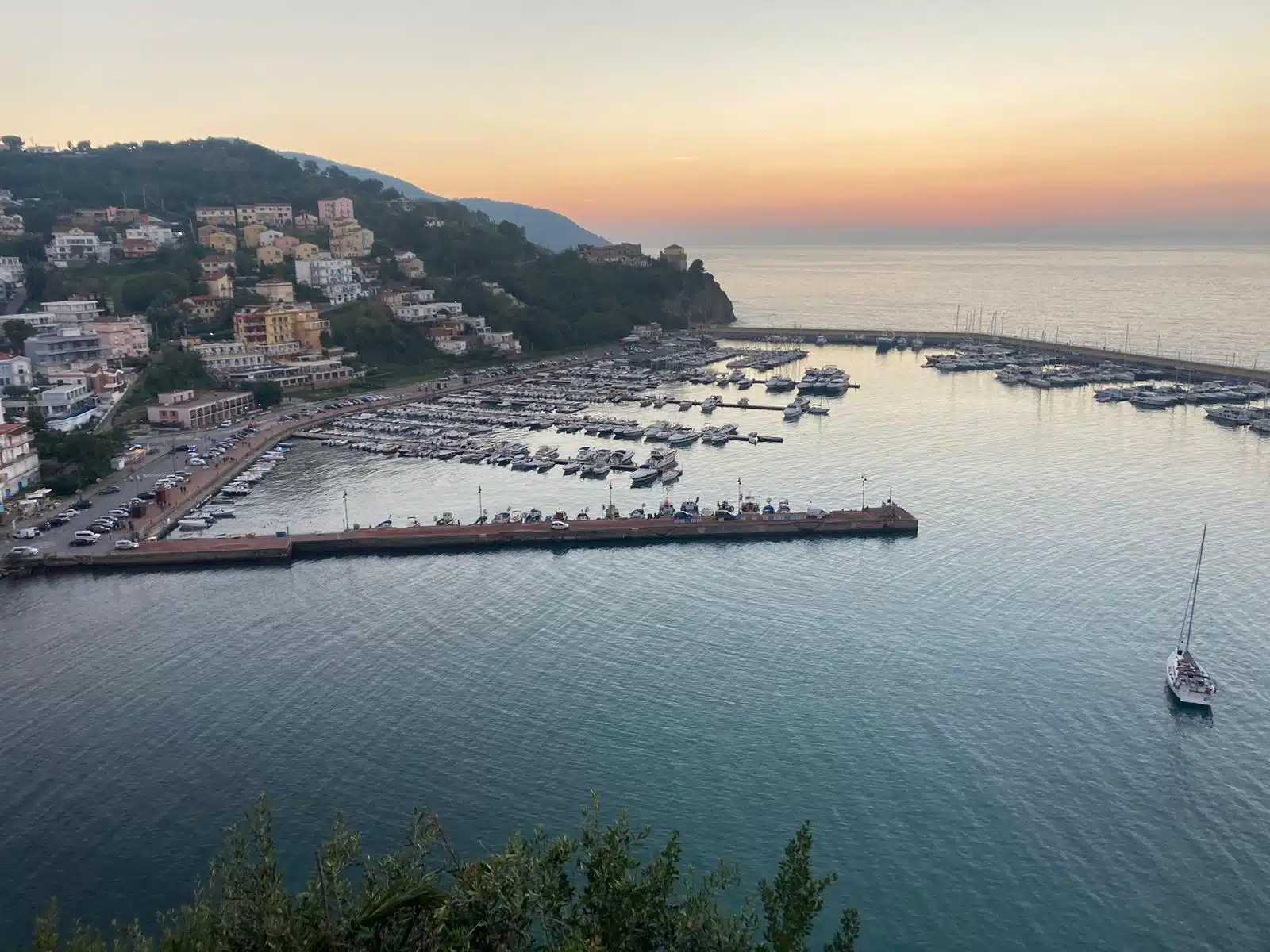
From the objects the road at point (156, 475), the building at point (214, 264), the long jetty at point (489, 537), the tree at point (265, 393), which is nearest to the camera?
the long jetty at point (489, 537)

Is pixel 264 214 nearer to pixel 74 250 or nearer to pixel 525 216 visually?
pixel 74 250

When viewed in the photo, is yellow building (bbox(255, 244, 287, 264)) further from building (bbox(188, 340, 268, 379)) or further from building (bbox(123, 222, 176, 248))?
building (bbox(188, 340, 268, 379))

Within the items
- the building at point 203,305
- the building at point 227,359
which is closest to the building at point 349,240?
the building at point 203,305

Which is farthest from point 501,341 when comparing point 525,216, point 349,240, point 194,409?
point 525,216

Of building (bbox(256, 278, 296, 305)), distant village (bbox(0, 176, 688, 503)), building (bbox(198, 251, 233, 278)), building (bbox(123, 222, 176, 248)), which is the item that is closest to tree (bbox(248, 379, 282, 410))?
distant village (bbox(0, 176, 688, 503))

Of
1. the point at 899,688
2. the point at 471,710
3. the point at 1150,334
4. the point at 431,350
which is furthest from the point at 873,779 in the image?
the point at 1150,334

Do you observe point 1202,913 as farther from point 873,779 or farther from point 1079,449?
point 1079,449

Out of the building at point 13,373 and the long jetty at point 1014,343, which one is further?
the long jetty at point 1014,343

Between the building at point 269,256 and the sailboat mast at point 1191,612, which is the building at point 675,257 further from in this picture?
the sailboat mast at point 1191,612
